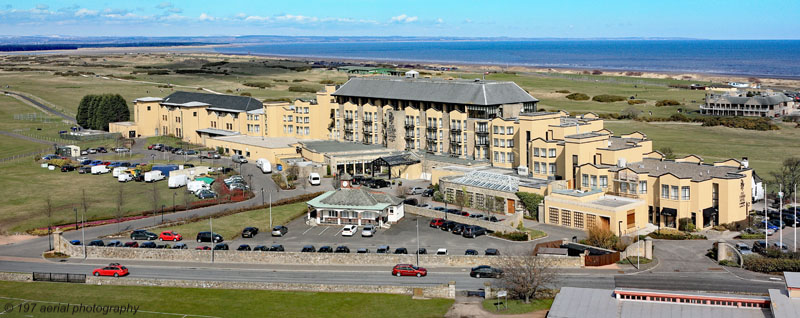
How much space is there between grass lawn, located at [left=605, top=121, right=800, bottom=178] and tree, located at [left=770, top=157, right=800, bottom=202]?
2.45m

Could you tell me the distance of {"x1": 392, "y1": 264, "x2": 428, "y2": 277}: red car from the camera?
6262 centimetres

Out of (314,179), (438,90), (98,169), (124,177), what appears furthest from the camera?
(438,90)

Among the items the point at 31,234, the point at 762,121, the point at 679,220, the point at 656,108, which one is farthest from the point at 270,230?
the point at 656,108

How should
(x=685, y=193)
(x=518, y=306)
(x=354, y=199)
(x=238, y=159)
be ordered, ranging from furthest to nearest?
(x=238, y=159)
(x=354, y=199)
(x=685, y=193)
(x=518, y=306)

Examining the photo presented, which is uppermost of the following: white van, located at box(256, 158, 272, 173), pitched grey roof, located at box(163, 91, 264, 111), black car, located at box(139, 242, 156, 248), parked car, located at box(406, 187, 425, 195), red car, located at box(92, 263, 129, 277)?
pitched grey roof, located at box(163, 91, 264, 111)

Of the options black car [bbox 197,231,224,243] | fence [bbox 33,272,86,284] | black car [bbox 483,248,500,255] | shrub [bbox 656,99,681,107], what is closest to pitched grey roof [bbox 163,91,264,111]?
black car [bbox 197,231,224,243]

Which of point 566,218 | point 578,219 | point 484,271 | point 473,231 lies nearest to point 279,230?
point 473,231

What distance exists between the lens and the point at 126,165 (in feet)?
355

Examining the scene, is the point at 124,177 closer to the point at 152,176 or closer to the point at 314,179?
the point at 152,176

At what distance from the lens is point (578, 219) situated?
75.9m

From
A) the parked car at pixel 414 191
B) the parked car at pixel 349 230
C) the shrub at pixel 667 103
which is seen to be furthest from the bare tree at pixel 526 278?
the shrub at pixel 667 103

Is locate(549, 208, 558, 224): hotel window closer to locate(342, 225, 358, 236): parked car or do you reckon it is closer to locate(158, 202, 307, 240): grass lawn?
locate(342, 225, 358, 236): parked car

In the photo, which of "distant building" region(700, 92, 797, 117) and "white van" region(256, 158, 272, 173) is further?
"distant building" region(700, 92, 797, 117)

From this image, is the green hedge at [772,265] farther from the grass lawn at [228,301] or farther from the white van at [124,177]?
the white van at [124,177]
